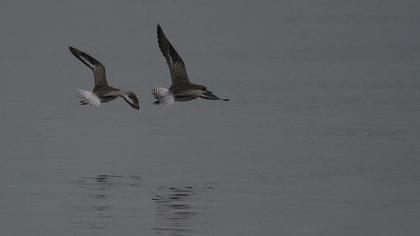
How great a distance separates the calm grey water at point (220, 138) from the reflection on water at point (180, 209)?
0.02 metres

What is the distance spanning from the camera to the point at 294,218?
13305mm

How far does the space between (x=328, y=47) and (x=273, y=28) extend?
603 cm

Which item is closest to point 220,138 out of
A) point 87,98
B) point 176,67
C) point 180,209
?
point 176,67

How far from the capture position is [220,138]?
60.8ft

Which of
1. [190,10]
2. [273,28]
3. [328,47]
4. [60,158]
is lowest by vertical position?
[60,158]

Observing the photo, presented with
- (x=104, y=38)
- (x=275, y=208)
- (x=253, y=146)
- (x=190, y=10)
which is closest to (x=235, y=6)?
(x=190, y=10)

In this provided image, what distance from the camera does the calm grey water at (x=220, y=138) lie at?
44.1 feet

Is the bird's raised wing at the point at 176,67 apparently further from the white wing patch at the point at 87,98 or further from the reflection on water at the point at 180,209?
the reflection on water at the point at 180,209

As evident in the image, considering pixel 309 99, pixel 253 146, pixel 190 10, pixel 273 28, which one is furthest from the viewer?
pixel 190 10

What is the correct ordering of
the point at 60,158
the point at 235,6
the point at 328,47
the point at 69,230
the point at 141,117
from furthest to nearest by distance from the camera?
the point at 235,6, the point at 328,47, the point at 141,117, the point at 60,158, the point at 69,230

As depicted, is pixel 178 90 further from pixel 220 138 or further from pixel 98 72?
pixel 220 138

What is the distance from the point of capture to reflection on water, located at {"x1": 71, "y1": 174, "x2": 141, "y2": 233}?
13.1 metres

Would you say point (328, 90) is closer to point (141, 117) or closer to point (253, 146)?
point (141, 117)

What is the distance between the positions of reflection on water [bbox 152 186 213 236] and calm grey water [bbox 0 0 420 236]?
20mm
